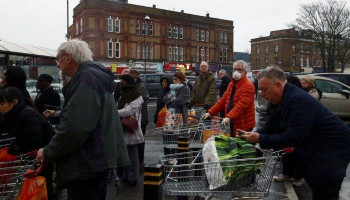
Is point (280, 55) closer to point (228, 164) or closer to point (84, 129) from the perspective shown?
point (228, 164)

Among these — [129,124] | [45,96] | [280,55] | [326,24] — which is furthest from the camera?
[280,55]

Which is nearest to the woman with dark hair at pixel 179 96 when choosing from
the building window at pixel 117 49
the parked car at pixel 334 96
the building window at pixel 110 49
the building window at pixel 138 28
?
the parked car at pixel 334 96

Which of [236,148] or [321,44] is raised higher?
[321,44]

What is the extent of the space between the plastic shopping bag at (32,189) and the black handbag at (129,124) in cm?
279

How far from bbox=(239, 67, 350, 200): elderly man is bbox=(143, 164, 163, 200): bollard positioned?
950 mm

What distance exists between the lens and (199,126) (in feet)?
17.3

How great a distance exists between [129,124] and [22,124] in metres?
2.22

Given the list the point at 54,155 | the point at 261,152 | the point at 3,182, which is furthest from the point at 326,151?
the point at 3,182

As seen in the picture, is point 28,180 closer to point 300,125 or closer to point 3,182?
point 3,182

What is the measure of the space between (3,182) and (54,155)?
110 centimetres

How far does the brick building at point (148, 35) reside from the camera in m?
46.9

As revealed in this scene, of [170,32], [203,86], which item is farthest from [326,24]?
[203,86]

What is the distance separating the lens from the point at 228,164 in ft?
11.0

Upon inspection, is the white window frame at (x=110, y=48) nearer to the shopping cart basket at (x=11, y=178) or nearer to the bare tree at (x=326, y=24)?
the bare tree at (x=326, y=24)
